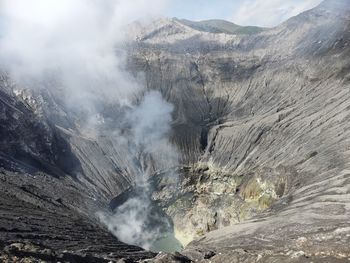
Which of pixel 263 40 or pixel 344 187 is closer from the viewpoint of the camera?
pixel 344 187

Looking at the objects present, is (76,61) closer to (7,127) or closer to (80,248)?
(7,127)

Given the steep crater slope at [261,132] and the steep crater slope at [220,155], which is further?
the steep crater slope at [261,132]

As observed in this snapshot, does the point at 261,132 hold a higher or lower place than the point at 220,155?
higher

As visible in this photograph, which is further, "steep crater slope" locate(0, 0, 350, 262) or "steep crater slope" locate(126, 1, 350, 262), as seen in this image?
"steep crater slope" locate(126, 1, 350, 262)

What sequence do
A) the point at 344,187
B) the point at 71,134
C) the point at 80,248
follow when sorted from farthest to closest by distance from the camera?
1. the point at 71,134
2. the point at 344,187
3. the point at 80,248

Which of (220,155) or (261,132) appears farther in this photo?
(220,155)

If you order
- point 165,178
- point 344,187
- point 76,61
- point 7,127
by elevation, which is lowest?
point 344,187

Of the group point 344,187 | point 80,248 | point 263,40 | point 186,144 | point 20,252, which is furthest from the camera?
point 263,40

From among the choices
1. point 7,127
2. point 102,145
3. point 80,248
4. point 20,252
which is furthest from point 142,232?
point 20,252
